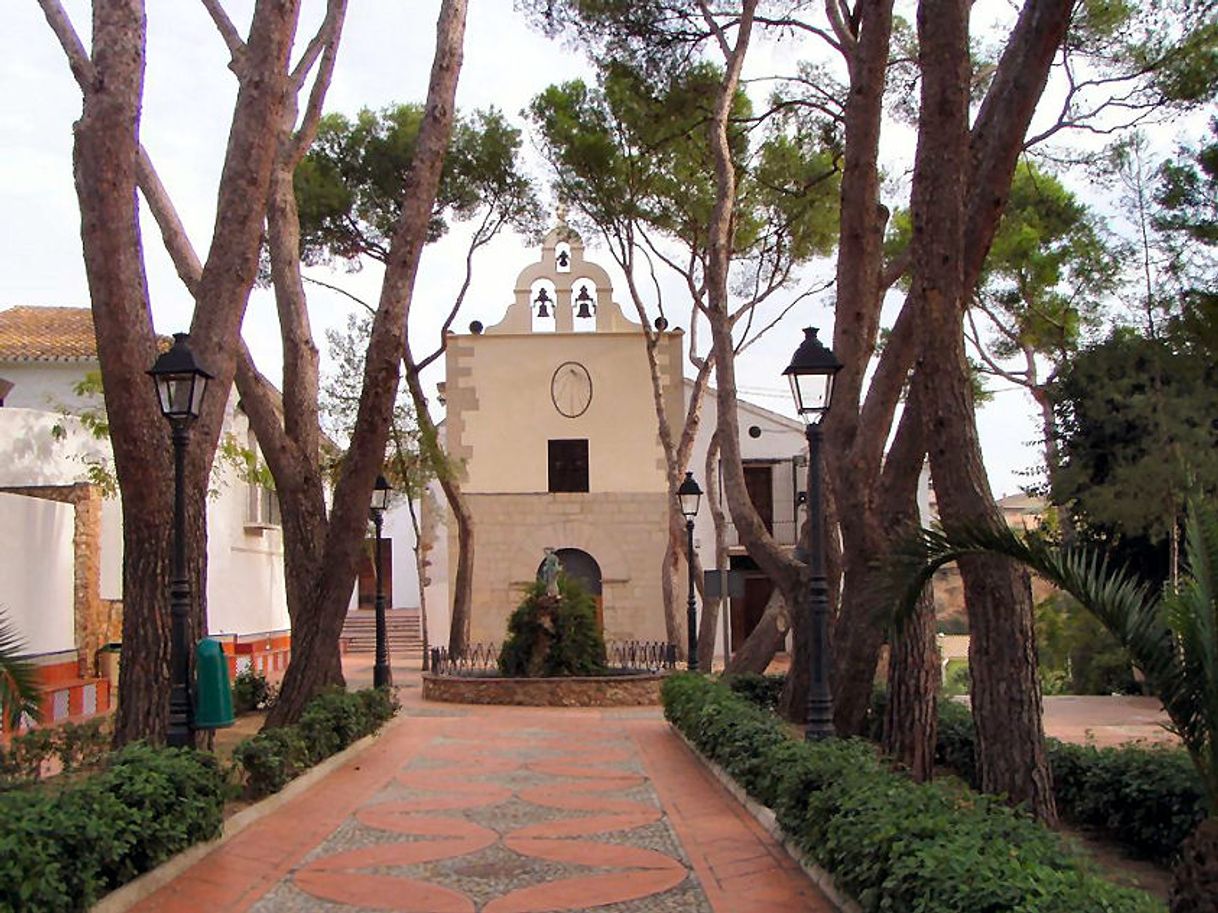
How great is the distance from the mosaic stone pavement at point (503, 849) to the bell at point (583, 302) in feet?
61.8

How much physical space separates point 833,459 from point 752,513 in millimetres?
3050

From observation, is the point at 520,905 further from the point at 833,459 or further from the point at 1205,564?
the point at 833,459

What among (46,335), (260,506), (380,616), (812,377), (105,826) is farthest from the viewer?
(260,506)

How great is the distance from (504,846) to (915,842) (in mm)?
3408

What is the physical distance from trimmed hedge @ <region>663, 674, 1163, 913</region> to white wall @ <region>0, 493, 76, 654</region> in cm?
1068

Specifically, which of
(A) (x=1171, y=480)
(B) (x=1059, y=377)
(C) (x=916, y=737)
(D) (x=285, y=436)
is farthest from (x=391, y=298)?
(B) (x=1059, y=377)

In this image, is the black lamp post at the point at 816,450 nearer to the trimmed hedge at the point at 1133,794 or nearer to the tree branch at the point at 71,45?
the trimmed hedge at the point at 1133,794

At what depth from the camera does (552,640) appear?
20.0 meters

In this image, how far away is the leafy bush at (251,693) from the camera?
1673 centimetres

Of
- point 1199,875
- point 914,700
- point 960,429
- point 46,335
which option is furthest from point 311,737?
point 46,335

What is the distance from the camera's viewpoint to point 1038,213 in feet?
69.3

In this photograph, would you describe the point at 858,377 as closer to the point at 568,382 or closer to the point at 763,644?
the point at 763,644

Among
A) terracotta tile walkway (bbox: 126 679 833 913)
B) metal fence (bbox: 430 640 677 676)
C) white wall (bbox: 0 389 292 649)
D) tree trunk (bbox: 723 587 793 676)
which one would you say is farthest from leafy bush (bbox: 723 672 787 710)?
white wall (bbox: 0 389 292 649)

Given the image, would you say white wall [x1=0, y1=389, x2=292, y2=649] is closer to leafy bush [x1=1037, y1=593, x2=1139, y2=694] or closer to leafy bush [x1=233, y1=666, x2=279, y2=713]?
leafy bush [x1=233, y1=666, x2=279, y2=713]
